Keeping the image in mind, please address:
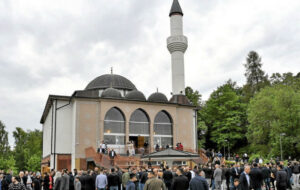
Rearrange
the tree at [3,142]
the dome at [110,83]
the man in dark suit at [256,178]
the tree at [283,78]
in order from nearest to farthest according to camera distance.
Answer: the man in dark suit at [256,178], the dome at [110,83], the tree at [283,78], the tree at [3,142]

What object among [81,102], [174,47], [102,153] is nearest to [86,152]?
[102,153]

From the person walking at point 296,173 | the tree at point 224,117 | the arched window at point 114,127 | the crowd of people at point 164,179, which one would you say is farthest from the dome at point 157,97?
the tree at point 224,117

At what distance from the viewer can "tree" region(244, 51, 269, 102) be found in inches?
2201

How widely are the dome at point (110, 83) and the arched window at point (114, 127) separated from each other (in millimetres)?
7340

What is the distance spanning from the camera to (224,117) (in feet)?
164

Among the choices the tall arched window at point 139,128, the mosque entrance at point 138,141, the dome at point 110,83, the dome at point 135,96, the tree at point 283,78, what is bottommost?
the mosque entrance at point 138,141

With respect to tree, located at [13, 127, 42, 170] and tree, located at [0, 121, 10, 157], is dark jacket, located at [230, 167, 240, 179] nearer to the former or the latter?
tree, located at [13, 127, 42, 170]

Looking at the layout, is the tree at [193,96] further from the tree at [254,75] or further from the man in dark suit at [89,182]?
the man in dark suit at [89,182]

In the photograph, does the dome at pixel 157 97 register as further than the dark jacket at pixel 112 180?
Yes

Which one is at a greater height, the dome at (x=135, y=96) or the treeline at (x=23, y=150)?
the dome at (x=135, y=96)

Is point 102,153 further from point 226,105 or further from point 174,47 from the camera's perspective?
point 226,105

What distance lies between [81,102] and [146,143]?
270 inches

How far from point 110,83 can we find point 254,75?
106 ft

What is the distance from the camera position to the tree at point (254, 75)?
183 feet
